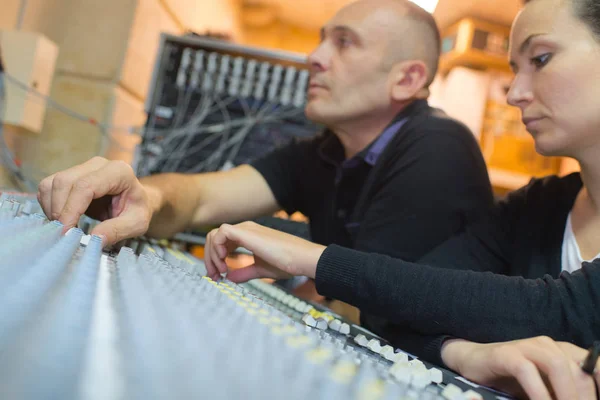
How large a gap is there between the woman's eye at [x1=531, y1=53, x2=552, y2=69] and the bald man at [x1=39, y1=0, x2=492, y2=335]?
0.23 metres

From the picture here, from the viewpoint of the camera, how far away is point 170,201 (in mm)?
1060

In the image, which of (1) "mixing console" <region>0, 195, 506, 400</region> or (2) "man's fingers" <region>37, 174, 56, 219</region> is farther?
(2) "man's fingers" <region>37, 174, 56, 219</region>

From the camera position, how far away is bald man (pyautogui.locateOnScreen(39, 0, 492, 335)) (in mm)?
916

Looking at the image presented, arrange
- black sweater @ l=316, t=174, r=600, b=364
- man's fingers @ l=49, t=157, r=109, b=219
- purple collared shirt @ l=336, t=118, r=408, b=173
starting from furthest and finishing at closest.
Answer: purple collared shirt @ l=336, t=118, r=408, b=173 < man's fingers @ l=49, t=157, r=109, b=219 < black sweater @ l=316, t=174, r=600, b=364

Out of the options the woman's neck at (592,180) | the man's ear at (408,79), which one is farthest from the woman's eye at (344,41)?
the woman's neck at (592,180)

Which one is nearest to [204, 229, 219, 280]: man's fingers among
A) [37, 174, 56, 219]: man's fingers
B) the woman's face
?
[37, 174, 56, 219]: man's fingers

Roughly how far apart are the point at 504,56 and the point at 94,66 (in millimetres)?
2224

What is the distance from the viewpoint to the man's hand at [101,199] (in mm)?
692

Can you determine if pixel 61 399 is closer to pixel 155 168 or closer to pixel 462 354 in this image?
pixel 462 354

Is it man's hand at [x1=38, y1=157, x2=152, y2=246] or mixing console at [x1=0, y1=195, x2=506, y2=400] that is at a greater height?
mixing console at [x1=0, y1=195, x2=506, y2=400]

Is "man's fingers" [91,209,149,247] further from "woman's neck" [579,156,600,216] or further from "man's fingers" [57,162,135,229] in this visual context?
"woman's neck" [579,156,600,216]

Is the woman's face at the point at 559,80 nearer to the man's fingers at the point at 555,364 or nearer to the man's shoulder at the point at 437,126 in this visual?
the man's shoulder at the point at 437,126

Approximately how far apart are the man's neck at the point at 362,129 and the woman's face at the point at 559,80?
1.40ft

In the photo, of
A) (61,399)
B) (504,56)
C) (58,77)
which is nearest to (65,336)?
(61,399)
